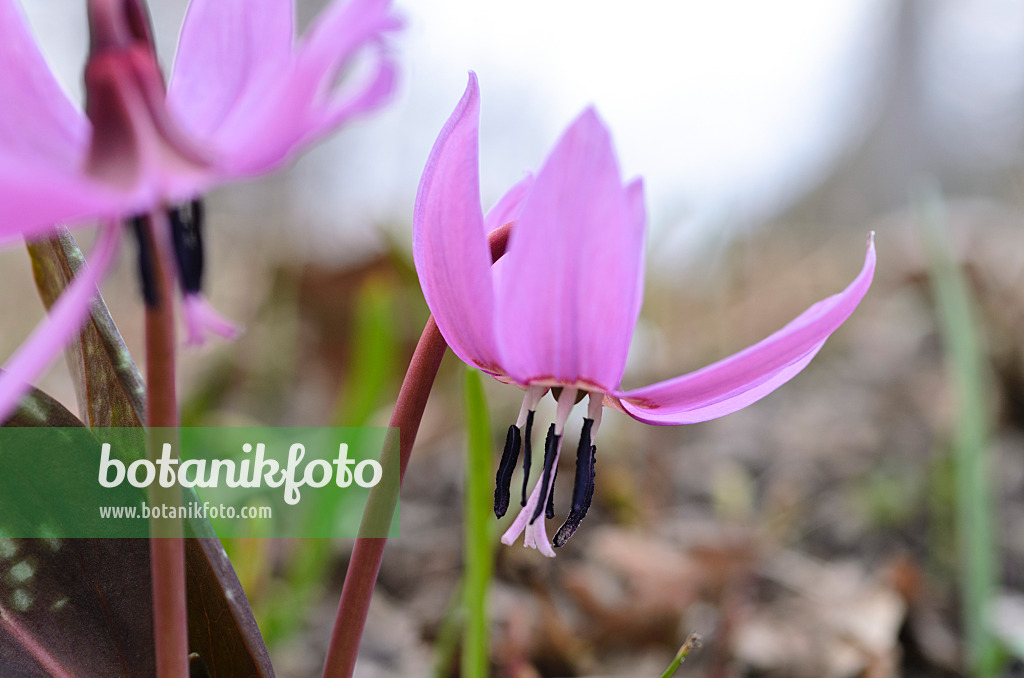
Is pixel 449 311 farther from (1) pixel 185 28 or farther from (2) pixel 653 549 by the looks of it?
Result: (2) pixel 653 549

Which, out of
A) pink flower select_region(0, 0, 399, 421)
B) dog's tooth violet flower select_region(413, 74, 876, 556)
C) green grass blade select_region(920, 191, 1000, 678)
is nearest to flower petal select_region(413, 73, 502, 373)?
dog's tooth violet flower select_region(413, 74, 876, 556)

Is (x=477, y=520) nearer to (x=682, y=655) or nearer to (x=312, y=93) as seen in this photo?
(x=682, y=655)

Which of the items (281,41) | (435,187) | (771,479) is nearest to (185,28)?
(281,41)

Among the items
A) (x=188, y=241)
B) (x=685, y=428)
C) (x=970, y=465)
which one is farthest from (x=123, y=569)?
(x=685, y=428)

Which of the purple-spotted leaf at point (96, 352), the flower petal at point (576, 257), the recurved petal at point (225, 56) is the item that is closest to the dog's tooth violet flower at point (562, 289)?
the flower petal at point (576, 257)

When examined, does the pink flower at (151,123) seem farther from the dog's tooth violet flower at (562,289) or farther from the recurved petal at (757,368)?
the recurved petal at (757,368)

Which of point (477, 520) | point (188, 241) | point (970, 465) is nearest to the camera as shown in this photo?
point (188, 241)
